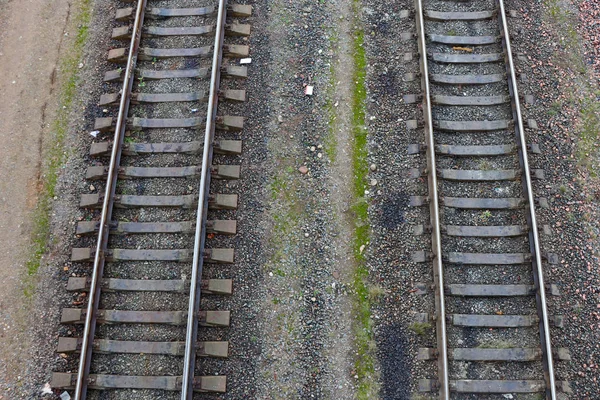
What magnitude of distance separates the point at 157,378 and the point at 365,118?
15.7 ft

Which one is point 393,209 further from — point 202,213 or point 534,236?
point 202,213

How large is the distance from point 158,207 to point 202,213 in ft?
2.49

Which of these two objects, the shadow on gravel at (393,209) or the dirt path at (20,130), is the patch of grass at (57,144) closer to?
the dirt path at (20,130)

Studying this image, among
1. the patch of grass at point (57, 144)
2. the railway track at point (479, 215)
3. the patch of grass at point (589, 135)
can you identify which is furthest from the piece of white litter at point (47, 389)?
the patch of grass at point (589, 135)

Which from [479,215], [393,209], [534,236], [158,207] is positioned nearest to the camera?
[534,236]

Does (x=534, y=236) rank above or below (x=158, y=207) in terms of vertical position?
below

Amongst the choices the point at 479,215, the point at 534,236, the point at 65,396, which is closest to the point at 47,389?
the point at 65,396

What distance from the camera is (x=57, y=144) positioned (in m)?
7.72

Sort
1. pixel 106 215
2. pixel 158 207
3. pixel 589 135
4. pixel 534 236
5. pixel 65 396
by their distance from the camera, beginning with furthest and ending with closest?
1. pixel 589 135
2. pixel 158 207
3. pixel 106 215
4. pixel 534 236
5. pixel 65 396

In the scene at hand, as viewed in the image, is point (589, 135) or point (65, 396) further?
point (589, 135)

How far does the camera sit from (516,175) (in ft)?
23.3

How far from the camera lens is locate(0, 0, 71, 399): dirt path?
676cm

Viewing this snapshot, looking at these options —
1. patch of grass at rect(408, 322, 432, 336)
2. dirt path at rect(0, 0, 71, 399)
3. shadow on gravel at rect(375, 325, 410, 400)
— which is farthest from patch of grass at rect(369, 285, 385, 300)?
dirt path at rect(0, 0, 71, 399)

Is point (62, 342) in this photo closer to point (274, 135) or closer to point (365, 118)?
point (274, 135)
